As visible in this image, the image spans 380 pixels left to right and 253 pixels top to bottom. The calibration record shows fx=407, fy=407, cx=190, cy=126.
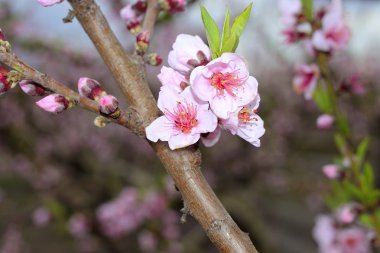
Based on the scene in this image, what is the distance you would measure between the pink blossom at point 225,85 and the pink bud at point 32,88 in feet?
1.14

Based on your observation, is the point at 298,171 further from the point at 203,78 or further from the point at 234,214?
the point at 203,78

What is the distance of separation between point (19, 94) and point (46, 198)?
1.32 m

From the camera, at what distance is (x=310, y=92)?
5.14 feet

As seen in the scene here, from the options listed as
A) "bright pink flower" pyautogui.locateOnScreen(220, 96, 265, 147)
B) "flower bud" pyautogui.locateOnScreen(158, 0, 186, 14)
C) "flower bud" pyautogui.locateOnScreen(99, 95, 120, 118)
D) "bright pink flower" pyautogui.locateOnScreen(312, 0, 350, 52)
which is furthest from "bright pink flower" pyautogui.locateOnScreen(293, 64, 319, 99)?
"flower bud" pyautogui.locateOnScreen(99, 95, 120, 118)

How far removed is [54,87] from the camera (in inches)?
35.9

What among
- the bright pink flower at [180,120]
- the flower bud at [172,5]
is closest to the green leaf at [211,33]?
the bright pink flower at [180,120]

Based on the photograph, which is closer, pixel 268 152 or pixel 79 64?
pixel 79 64

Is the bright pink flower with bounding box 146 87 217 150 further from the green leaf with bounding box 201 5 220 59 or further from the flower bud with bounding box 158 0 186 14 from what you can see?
the flower bud with bounding box 158 0 186 14

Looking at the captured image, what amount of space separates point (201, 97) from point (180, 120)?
0.25 ft

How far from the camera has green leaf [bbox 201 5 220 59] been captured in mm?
888

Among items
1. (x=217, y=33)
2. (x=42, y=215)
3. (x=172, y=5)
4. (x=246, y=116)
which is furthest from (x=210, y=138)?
(x=42, y=215)

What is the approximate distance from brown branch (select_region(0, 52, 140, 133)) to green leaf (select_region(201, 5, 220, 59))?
23 cm

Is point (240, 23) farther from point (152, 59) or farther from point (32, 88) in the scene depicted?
point (32, 88)

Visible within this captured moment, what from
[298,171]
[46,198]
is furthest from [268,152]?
[46,198]
